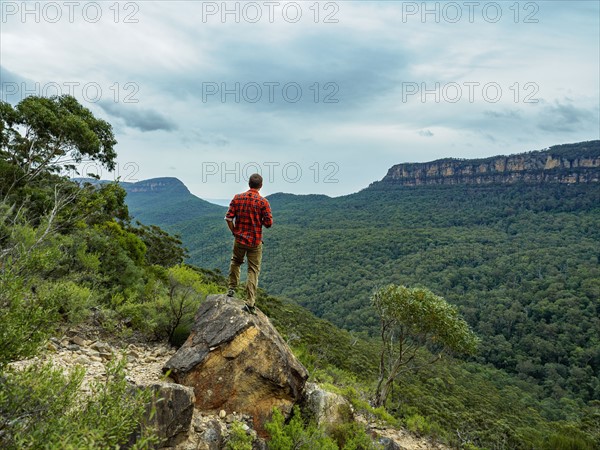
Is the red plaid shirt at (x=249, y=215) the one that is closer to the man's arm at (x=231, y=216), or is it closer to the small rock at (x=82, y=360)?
the man's arm at (x=231, y=216)

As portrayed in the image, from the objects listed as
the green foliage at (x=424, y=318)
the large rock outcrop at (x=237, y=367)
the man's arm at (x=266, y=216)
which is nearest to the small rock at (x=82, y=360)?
the large rock outcrop at (x=237, y=367)

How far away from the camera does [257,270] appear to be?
22.0 ft

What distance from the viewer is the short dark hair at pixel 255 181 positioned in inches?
259

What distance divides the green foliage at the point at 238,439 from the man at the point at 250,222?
2100mm

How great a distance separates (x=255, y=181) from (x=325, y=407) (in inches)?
177

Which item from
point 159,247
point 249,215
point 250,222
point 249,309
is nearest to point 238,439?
point 249,309

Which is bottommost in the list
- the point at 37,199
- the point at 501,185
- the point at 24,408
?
the point at 24,408

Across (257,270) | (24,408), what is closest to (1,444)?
(24,408)

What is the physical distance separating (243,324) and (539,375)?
195 ft

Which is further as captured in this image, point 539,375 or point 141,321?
point 539,375

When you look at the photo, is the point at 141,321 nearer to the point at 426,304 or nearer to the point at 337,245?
the point at 426,304

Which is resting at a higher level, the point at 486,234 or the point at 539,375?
the point at 486,234

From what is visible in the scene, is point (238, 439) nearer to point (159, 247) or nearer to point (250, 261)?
point (250, 261)

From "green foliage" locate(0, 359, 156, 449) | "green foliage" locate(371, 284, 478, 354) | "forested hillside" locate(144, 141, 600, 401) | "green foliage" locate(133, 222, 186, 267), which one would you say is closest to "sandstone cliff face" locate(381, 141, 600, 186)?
"forested hillside" locate(144, 141, 600, 401)
